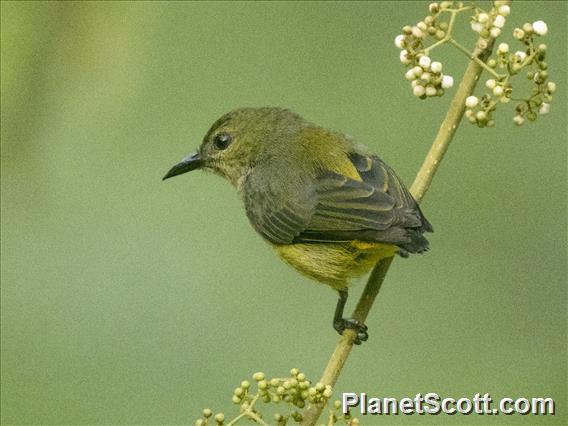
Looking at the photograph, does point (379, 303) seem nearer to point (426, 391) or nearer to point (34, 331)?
point (426, 391)

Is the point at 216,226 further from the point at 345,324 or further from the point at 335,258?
the point at 345,324

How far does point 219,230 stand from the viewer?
5008 mm

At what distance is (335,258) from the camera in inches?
158

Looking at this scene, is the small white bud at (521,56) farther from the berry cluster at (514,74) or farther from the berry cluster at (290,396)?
the berry cluster at (290,396)

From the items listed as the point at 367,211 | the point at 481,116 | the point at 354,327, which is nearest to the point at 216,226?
the point at 367,211

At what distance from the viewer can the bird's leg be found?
11.5 feet

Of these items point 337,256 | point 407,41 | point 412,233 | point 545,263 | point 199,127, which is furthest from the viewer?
point 199,127

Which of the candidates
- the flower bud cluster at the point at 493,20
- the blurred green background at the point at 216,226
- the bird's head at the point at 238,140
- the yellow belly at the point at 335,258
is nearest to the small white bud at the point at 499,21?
the flower bud cluster at the point at 493,20

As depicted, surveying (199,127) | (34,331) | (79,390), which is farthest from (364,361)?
(199,127)

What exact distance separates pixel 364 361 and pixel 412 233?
0.72m

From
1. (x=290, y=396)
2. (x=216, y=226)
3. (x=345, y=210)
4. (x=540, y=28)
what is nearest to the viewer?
(x=290, y=396)

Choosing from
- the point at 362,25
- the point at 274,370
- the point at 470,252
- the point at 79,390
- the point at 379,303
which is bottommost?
the point at 79,390

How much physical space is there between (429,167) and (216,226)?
183cm

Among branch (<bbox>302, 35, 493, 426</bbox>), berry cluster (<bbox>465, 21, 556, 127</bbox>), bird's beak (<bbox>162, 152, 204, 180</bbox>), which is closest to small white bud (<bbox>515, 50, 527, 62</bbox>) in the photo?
berry cluster (<bbox>465, 21, 556, 127</bbox>)
